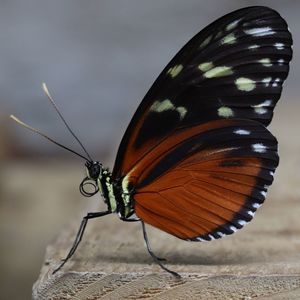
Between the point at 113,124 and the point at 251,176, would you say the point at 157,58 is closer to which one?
the point at 113,124

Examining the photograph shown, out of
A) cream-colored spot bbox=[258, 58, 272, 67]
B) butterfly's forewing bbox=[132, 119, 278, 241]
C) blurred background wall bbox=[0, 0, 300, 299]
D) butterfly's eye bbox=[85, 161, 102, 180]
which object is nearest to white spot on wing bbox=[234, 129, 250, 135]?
butterfly's forewing bbox=[132, 119, 278, 241]

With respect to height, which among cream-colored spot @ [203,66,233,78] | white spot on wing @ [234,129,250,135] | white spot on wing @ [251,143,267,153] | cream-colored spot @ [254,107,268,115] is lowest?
white spot on wing @ [251,143,267,153]

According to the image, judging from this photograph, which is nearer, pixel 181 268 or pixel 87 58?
pixel 181 268

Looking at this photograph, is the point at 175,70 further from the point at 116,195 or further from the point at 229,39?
the point at 116,195

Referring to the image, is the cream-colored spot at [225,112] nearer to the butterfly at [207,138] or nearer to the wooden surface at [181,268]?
the butterfly at [207,138]

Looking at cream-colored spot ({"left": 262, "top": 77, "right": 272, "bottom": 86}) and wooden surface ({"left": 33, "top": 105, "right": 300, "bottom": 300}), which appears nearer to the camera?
wooden surface ({"left": 33, "top": 105, "right": 300, "bottom": 300})

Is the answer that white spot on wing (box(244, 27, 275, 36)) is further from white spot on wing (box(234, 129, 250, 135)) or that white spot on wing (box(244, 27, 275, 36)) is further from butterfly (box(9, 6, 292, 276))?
white spot on wing (box(234, 129, 250, 135))

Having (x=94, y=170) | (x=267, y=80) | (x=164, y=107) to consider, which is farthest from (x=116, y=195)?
(x=267, y=80)
